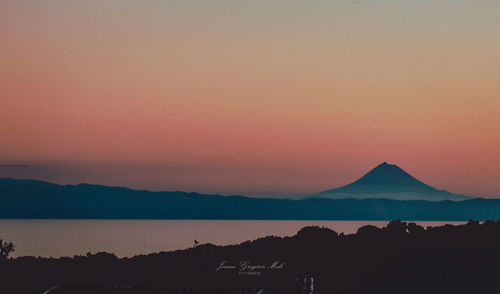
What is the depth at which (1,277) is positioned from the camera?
47.4 meters

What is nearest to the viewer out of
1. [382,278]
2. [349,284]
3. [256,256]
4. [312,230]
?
[382,278]

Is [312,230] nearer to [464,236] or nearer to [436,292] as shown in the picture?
[464,236]

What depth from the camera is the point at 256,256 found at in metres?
59.3

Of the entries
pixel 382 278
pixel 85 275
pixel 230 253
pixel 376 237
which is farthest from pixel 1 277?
pixel 376 237

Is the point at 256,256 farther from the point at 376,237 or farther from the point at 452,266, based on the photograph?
the point at 452,266

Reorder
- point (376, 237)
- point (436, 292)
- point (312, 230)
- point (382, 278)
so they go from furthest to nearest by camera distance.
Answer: point (312, 230), point (376, 237), point (382, 278), point (436, 292)

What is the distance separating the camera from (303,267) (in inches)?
2052

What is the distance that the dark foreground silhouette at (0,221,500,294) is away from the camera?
33219 mm

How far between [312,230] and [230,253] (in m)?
15.4

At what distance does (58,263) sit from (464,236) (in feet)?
111

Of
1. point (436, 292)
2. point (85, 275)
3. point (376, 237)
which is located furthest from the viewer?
point (376, 237)

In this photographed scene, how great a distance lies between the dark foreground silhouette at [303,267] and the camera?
33.2m

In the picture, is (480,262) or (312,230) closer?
(480,262)

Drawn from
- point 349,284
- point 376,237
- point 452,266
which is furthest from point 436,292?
point 376,237
